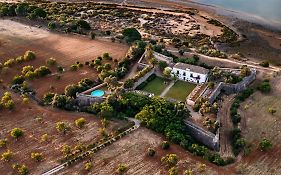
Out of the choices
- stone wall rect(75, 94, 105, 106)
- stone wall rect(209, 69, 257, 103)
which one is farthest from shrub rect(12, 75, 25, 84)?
stone wall rect(209, 69, 257, 103)

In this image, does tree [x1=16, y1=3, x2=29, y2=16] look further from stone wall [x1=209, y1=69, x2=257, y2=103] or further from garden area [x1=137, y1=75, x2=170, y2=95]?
stone wall [x1=209, y1=69, x2=257, y2=103]

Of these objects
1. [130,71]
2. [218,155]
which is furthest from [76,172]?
[130,71]

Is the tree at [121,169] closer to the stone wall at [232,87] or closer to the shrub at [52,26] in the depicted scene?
the stone wall at [232,87]

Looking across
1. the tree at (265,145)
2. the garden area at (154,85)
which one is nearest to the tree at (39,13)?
the garden area at (154,85)

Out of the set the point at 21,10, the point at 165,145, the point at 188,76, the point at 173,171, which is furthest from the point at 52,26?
the point at 173,171

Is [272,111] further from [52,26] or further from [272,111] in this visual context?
[52,26]
